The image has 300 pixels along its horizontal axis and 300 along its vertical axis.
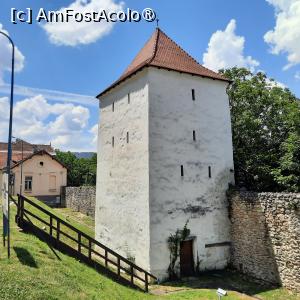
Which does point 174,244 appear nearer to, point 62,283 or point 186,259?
point 186,259

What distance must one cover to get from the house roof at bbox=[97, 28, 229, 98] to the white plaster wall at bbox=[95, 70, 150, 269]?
0.63 meters

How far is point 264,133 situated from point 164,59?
8.10 meters

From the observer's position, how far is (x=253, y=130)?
1917cm

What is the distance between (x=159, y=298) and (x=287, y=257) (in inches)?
199

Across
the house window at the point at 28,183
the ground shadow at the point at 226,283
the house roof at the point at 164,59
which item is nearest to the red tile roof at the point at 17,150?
the house window at the point at 28,183

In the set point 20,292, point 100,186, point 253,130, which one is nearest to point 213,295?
point 20,292

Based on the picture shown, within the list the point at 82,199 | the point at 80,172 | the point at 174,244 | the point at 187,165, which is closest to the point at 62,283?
the point at 174,244

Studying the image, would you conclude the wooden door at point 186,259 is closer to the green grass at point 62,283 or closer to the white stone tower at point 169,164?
the white stone tower at point 169,164

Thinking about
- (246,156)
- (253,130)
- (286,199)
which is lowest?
(286,199)

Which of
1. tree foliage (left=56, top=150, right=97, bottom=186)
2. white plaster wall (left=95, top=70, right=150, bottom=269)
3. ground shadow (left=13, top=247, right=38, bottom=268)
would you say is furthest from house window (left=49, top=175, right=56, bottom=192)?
ground shadow (left=13, top=247, right=38, bottom=268)

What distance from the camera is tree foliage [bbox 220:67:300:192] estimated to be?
52.3 feet

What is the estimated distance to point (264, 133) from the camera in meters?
19.2

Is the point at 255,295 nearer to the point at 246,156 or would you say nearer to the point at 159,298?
the point at 159,298

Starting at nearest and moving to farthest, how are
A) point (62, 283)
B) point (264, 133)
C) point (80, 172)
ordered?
point (62, 283) → point (264, 133) → point (80, 172)
